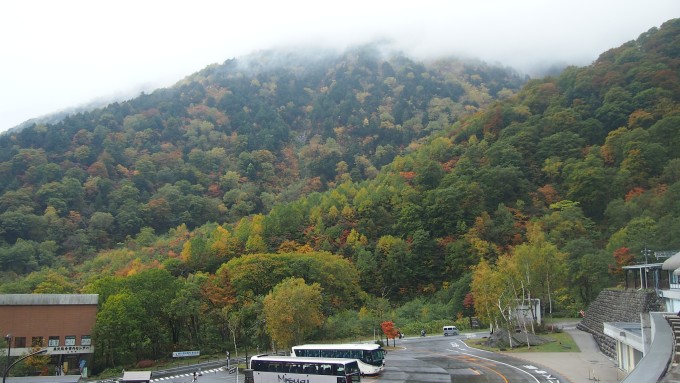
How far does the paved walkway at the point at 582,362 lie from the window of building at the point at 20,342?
132 ft

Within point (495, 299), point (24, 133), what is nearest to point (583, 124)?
point (495, 299)

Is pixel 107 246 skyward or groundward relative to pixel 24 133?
groundward

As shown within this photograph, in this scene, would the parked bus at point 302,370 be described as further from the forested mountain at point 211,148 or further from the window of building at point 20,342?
the forested mountain at point 211,148

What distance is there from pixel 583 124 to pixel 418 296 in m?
40.3

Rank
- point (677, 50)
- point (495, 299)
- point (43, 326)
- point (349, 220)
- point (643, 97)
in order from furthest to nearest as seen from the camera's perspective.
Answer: point (677, 50), point (643, 97), point (349, 220), point (43, 326), point (495, 299)

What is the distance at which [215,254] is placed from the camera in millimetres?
67438

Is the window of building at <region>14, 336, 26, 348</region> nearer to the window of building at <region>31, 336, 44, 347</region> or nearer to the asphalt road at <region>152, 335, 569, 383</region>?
the window of building at <region>31, 336, 44, 347</region>

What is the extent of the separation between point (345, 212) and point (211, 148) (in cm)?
7334

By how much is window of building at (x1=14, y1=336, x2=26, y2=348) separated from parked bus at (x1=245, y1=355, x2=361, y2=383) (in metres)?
25.1

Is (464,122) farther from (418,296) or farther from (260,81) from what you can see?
(260,81)

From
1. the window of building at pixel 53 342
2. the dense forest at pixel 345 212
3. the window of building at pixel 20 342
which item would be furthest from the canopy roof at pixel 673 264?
the window of building at pixel 20 342

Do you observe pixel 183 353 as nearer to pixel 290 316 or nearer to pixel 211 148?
pixel 290 316

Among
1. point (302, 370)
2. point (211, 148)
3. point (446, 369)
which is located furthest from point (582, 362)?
point (211, 148)

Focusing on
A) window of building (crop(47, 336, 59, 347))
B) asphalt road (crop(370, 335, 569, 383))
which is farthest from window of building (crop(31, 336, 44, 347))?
asphalt road (crop(370, 335, 569, 383))
